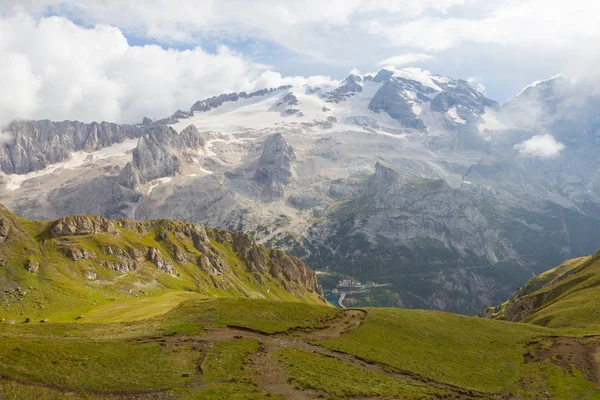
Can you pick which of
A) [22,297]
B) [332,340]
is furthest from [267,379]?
[22,297]

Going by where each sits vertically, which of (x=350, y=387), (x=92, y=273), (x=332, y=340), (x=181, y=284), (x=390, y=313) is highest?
(x=350, y=387)

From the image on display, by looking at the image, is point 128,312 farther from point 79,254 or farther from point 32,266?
point 79,254

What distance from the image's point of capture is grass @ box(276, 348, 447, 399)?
160 ft

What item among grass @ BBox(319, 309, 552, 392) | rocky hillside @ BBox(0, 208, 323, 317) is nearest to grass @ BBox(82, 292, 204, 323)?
rocky hillside @ BBox(0, 208, 323, 317)

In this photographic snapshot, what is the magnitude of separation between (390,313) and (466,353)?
19.3 m

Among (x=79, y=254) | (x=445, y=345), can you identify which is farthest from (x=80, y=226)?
(x=445, y=345)

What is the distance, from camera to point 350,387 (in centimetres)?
4925

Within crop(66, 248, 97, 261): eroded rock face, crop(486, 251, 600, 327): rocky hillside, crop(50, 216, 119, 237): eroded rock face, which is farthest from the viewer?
crop(50, 216, 119, 237): eroded rock face

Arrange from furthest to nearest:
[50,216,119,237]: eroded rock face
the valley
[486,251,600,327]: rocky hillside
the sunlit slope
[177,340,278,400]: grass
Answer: [50,216,119,237]: eroded rock face
[486,251,600,327]: rocky hillside
the valley
the sunlit slope
[177,340,278,400]: grass

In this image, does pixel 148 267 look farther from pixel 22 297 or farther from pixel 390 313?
pixel 390 313

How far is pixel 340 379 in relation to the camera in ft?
170

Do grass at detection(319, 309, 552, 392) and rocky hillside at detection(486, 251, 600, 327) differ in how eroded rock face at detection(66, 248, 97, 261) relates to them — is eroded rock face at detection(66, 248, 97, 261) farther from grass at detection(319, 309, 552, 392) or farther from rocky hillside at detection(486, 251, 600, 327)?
rocky hillside at detection(486, 251, 600, 327)

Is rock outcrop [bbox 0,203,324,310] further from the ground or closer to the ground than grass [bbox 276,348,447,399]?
closer to the ground

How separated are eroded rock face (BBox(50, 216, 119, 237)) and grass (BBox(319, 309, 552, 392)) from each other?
117341 mm
